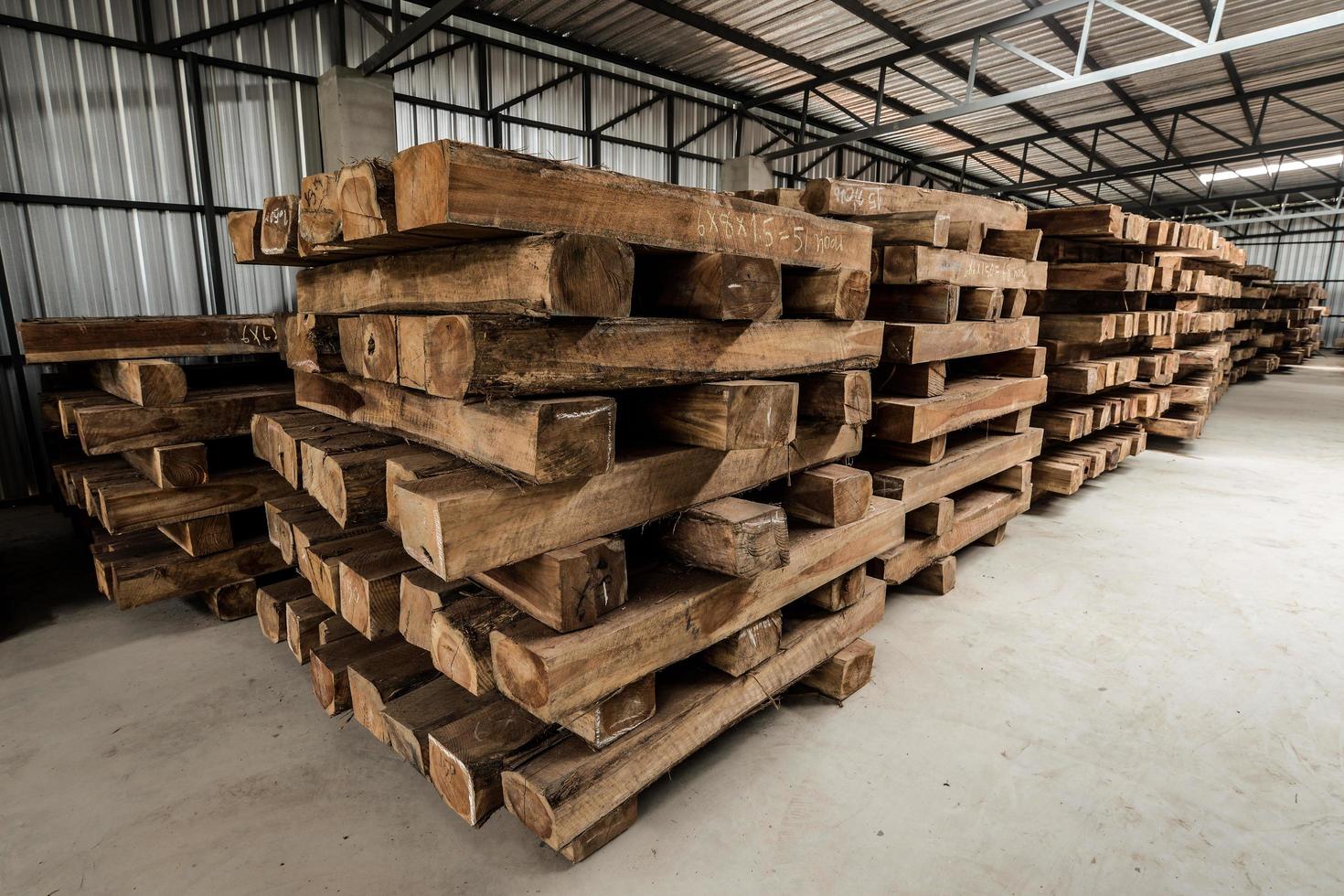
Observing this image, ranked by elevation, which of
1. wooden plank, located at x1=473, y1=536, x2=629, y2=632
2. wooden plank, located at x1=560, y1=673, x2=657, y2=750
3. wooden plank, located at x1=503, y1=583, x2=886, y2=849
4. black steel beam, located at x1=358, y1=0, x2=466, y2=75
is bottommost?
wooden plank, located at x1=503, y1=583, x2=886, y2=849

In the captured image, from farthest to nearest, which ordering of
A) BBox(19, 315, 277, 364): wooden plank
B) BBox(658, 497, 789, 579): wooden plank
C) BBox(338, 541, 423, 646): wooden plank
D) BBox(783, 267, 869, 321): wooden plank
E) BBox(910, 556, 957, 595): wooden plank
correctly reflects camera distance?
1. BBox(910, 556, 957, 595): wooden plank
2. BBox(19, 315, 277, 364): wooden plank
3. BBox(783, 267, 869, 321): wooden plank
4. BBox(338, 541, 423, 646): wooden plank
5. BBox(658, 497, 789, 579): wooden plank

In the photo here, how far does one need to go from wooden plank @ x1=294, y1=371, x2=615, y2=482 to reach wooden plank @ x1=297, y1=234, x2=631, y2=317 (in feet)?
0.76

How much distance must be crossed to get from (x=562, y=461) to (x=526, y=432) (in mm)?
117

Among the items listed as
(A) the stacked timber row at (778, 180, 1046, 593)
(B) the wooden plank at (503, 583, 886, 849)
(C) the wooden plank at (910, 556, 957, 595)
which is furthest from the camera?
(C) the wooden plank at (910, 556, 957, 595)

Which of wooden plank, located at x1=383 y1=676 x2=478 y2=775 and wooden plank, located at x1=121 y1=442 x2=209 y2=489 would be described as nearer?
wooden plank, located at x1=383 y1=676 x2=478 y2=775

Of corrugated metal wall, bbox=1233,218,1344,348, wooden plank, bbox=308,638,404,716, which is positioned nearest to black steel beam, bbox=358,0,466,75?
wooden plank, bbox=308,638,404,716

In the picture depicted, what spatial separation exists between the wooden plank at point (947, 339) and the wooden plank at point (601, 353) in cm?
91

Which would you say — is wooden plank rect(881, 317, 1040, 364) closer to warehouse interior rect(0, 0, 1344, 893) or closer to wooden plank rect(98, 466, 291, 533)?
warehouse interior rect(0, 0, 1344, 893)

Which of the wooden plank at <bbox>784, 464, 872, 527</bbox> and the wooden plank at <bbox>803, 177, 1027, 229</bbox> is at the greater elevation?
the wooden plank at <bbox>803, 177, 1027, 229</bbox>

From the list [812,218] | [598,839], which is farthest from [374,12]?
[598,839]

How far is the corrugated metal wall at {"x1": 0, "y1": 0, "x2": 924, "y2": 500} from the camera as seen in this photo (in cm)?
609

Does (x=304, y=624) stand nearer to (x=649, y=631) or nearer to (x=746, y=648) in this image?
(x=649, y=631)

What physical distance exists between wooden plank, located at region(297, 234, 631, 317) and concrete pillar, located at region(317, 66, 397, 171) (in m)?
6.40

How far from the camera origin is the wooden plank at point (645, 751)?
184cm
